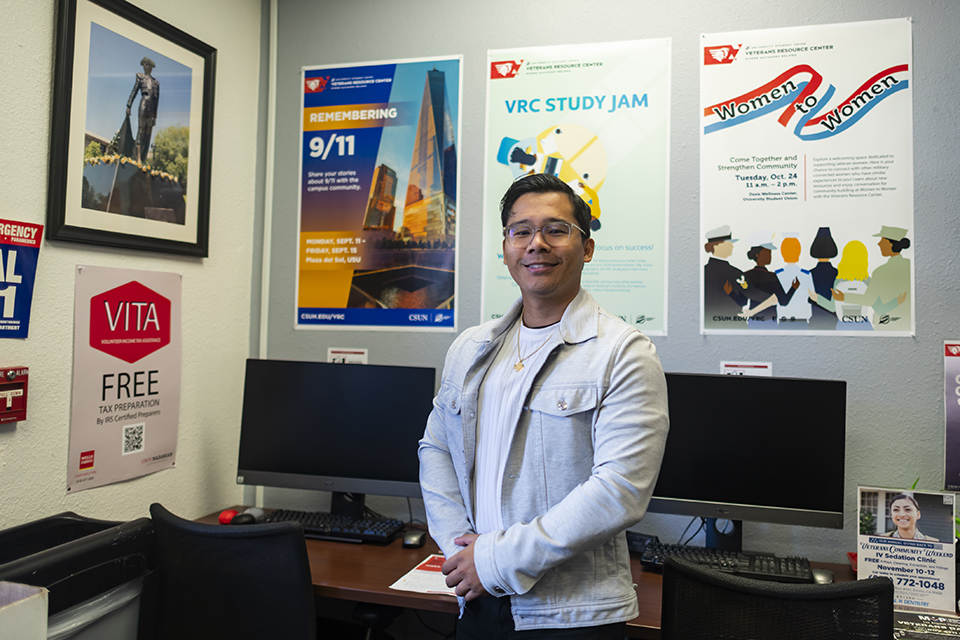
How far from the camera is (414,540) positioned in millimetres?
1902

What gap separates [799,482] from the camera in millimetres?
1729

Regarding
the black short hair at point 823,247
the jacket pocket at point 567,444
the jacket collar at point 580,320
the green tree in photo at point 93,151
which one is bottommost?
the jacket pocket at point 567,444

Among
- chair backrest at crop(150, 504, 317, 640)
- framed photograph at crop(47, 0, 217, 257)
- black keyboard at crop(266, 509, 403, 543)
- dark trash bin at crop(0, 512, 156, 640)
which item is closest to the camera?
dark trash bin at crop(0, 512, 156, 640)

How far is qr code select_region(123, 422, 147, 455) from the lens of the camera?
1.85 m

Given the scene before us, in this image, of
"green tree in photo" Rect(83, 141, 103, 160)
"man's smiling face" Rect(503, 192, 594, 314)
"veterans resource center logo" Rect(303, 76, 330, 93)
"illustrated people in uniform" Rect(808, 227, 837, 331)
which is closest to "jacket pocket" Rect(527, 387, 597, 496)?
"man's smiling face" Rect(503, 192, 594, 314)

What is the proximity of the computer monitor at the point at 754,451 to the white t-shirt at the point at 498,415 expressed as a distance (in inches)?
24.9

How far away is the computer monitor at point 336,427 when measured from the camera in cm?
201

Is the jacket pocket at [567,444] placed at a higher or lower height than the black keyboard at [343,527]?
higher

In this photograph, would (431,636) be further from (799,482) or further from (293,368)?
(799,482)

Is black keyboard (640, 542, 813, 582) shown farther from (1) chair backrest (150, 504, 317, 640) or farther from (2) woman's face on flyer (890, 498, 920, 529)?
(1) chair backrest (150, 504, 317, 640)

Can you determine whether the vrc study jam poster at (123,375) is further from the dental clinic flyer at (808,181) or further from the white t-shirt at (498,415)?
Result: the dental clinic flyer at (808,181)

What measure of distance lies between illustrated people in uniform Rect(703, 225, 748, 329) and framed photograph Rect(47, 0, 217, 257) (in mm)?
1647

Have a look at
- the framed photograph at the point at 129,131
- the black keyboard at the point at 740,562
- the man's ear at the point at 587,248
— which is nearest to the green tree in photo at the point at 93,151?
the framed photograph at the point at 129,131

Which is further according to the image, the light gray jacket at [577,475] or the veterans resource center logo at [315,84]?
the veterans resource center logo at [315,84]
